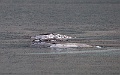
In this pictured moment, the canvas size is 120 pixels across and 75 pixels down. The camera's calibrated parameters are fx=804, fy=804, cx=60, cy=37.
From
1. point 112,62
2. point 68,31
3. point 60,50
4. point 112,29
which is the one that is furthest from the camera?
point 112,29

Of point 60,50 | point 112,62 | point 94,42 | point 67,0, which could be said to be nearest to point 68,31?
point 94,42

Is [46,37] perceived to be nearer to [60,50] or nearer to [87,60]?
[60,50]

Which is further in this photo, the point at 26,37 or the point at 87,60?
the point at 26,37

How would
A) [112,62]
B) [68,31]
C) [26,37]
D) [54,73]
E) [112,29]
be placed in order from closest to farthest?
1. [54,73]
2. [112,62]
3. [26,37]
4. [68,31]
5. [112,29]

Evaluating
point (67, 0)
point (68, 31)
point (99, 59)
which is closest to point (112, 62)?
point (99, 59)

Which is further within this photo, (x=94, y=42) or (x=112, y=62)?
(x=94, y=42)

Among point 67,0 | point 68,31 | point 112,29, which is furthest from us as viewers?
point 67,0

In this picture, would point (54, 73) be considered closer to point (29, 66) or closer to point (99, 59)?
point (29, 66)

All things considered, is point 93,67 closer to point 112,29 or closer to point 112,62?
point 112,62

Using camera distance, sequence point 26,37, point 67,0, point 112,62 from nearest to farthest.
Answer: point 112,62
point 26,37
point 67,0
